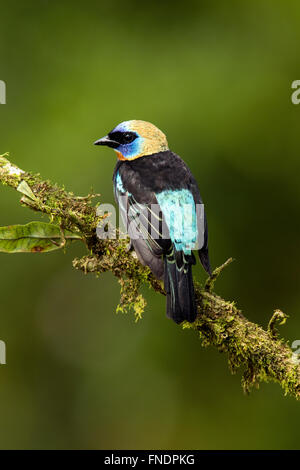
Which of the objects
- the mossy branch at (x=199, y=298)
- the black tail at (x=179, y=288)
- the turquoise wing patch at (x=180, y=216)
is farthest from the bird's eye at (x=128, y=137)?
the black tail at (x=179, y=288)

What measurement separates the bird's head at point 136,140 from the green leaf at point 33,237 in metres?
0.90

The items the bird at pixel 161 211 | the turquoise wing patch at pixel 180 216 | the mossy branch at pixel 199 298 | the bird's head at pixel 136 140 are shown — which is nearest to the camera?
the mossy branch at pixel 199 298

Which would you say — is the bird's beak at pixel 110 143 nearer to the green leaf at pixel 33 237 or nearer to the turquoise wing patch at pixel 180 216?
the turquoise wing patch at pixel 180 216

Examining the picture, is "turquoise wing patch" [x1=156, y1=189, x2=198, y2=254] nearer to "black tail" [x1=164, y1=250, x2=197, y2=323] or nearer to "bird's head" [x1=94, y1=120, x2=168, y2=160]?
"black tail" [x1=164, y1=250, x2=197, y2=323]

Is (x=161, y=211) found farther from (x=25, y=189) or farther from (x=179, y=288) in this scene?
(x=25, y=189)

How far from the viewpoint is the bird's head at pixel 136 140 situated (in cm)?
403

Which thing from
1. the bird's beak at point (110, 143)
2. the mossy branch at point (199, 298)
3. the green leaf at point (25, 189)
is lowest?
the mossy branch at point (199, 298)

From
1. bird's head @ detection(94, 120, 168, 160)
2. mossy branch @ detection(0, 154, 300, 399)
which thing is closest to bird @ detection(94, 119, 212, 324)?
bird's head @ detection(94, 120, 168, 160)

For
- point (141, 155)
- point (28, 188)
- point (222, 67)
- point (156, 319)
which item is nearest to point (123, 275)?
point (28, 188)

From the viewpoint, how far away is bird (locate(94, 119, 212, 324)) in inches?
126

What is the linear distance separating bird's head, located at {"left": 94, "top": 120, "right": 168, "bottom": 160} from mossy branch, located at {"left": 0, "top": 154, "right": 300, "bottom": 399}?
0.81 m

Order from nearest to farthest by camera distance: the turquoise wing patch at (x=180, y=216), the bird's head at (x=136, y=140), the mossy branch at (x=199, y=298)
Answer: the mossy branch at (x=199, y=298) < the turquoise wing patch at (x=180, y=216) < the bird's head at (x=136, y=140)

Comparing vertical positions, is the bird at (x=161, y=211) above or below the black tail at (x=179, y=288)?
above

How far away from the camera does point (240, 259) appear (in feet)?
18.5
